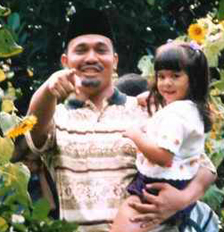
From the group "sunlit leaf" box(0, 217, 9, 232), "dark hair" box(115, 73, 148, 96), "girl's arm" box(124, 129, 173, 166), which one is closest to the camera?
"sunlit leaf" box(0, 217, 9, 232)

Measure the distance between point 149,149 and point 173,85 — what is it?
28cm

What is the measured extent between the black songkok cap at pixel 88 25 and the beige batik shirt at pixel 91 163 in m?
0.27

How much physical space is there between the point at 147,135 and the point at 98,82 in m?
0.26

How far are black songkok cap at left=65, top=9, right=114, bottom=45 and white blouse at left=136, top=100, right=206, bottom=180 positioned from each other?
0.39 m

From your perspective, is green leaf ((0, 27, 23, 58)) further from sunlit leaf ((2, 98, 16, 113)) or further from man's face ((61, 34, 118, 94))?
man's face ((61, 34, 118, 94))

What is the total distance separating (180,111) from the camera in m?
3.66

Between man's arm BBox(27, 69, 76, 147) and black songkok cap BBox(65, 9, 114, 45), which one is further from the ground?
black songkok cap BBox(65, 9, 114, 45)

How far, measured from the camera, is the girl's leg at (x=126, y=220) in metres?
3.61

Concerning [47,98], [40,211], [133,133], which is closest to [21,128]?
[40,211]

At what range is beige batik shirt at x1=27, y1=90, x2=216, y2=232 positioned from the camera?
Answer: 144 inches

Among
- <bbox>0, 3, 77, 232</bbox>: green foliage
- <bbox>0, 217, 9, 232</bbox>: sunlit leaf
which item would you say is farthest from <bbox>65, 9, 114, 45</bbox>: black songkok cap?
<bbox>0, 217, 9, 232</bbox>: sunlit leaf

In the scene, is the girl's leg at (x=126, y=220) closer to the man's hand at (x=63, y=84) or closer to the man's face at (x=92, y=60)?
the man's face at (x=92, y=60)

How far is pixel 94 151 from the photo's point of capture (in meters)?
3.68

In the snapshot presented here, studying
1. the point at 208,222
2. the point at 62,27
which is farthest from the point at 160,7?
the point at 208,222
